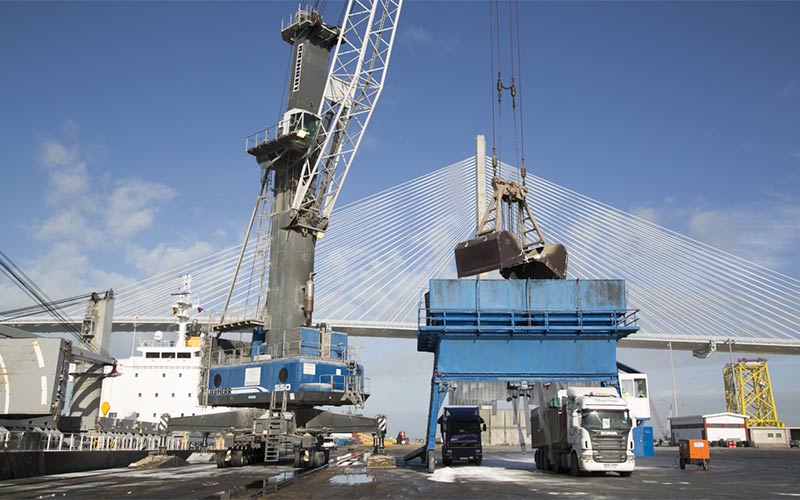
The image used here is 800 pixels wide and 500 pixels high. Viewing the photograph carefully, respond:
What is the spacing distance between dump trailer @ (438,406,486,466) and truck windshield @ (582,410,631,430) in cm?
1277

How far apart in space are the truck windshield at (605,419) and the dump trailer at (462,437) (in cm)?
1277

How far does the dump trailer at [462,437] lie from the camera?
115 feet

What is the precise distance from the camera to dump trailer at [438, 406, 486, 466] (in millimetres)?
35000

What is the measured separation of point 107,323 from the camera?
43219mm

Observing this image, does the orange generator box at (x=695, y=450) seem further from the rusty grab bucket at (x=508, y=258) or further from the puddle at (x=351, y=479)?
the puddle at (x=351, y=479)

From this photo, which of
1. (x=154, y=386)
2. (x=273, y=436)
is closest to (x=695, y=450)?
(x=273, y=436)

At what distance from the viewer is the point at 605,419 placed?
75.8 feet

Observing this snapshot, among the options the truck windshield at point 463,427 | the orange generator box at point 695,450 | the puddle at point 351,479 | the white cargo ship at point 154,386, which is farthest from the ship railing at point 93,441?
the orange generator box at point 695,450

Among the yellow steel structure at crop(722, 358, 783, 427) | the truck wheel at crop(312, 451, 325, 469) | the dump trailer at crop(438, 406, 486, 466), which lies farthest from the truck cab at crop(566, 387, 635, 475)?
the yellow steel structure at crop(722, 358, 783, 427)

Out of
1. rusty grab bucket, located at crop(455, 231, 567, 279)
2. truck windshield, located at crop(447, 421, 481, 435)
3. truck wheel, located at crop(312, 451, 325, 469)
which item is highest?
rusty grab bucket, located at crop(455, 231, 567, 279)

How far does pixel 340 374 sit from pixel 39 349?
14671 millimetres

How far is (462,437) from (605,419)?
13.6 m

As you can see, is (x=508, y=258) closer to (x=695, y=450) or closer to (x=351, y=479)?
(x=695, y=450)

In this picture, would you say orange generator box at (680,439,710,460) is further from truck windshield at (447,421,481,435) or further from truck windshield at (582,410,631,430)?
truck windshield at (447,421,481,435)
